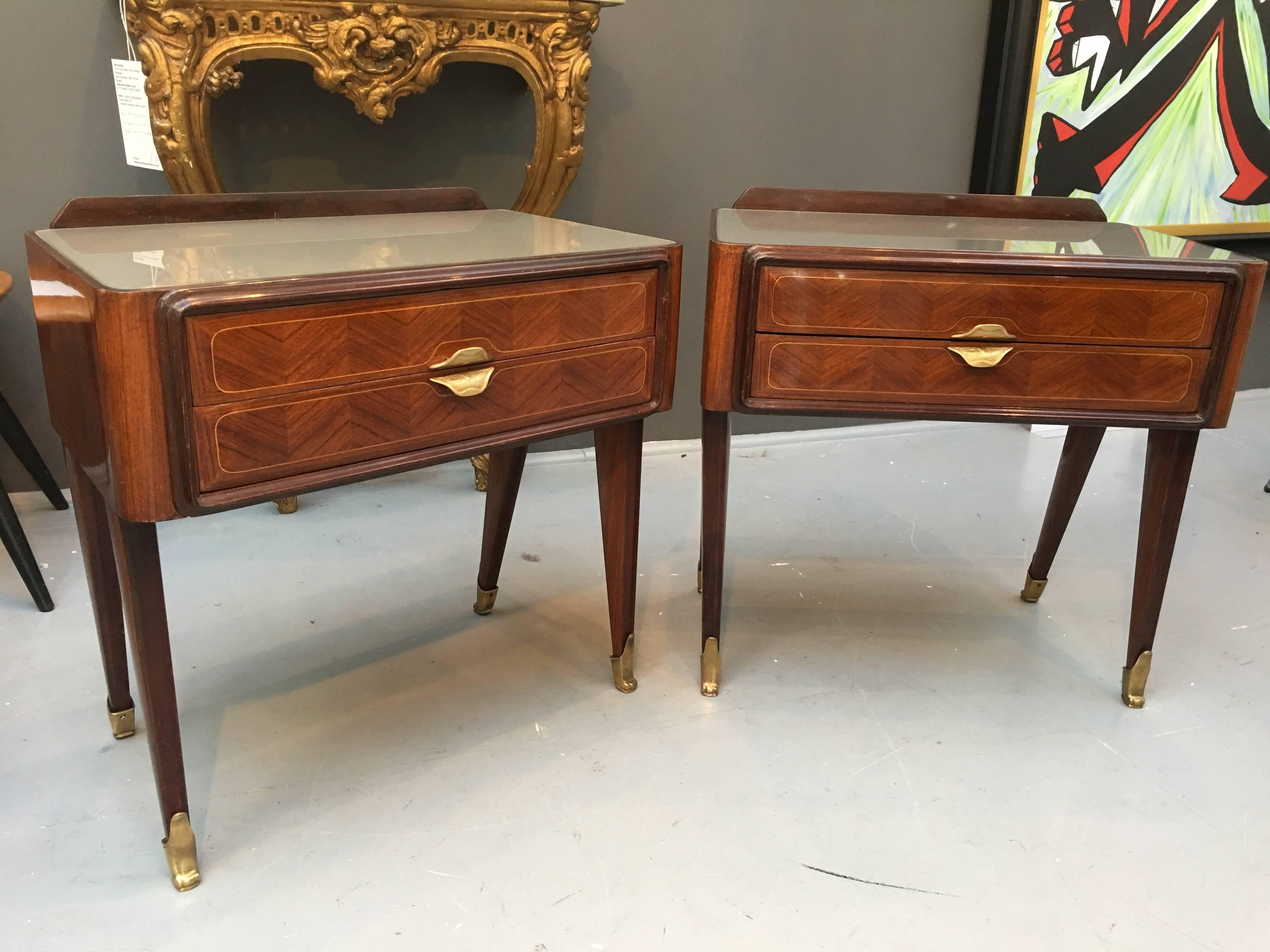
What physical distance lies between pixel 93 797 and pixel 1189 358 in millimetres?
1496

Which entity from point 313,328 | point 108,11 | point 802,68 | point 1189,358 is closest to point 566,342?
point 313,328

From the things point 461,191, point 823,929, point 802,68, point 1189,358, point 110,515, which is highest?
point 802,68

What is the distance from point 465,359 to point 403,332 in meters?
0.08

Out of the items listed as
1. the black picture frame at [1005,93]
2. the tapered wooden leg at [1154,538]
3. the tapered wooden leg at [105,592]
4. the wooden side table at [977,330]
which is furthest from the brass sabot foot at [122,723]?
the black picture frame at [1005,93]

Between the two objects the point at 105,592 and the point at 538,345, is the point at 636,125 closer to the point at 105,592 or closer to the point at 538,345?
the point at 538,345

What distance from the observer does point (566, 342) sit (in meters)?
1.15

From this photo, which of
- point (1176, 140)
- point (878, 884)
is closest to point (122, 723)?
point (878, 884)

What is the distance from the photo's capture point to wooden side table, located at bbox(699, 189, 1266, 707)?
1.22 meters

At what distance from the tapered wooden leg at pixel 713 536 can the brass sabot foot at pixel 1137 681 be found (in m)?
0.62

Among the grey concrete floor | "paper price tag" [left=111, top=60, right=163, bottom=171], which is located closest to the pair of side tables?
the grey concrete floor

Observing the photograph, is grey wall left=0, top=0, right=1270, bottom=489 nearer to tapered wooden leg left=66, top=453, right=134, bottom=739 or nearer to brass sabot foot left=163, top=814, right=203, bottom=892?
tapered wooden leg left=66, top=453, right=134, bottom=739

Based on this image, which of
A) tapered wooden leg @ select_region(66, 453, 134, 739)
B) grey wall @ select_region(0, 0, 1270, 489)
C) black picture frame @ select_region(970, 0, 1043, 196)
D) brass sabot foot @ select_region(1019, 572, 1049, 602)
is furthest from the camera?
black picture frame @ select_region(970, 0, 1043, 196)

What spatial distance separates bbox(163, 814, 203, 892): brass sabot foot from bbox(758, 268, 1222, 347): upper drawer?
89 centimetres

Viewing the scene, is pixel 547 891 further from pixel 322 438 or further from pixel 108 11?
pixel 108 11
